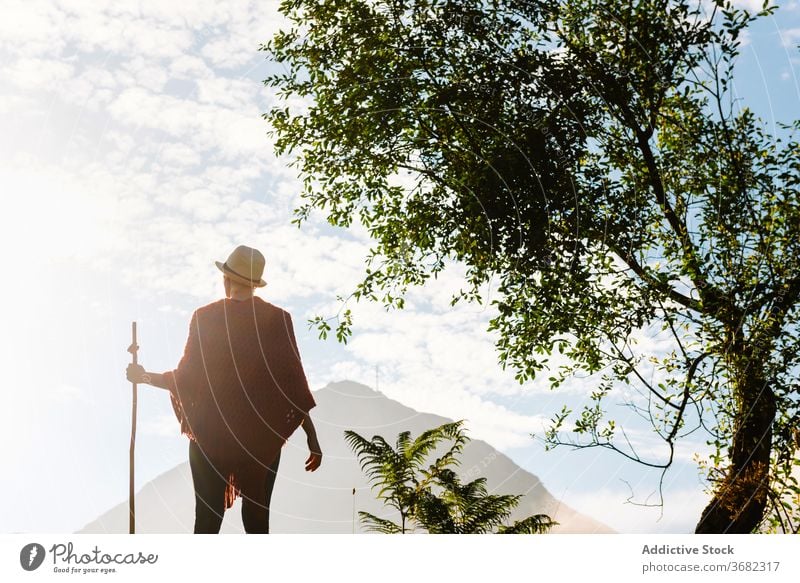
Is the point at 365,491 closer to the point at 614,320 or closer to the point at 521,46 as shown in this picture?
the point at 614,320

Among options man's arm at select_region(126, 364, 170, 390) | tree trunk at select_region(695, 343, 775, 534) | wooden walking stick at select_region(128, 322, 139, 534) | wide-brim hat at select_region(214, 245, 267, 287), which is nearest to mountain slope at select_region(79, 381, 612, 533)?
wooden walking stick at select_region(128, 322, 139, 534)

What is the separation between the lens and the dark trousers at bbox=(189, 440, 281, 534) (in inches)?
193

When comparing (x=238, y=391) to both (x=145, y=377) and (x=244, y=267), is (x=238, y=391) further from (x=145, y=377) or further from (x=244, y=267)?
(x=244, y=267)

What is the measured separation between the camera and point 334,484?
566 centimetres

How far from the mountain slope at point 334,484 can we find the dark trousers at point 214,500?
58 millimetres

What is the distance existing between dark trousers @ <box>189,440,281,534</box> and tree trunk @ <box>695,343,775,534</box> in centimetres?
376

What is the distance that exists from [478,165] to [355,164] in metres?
1.18

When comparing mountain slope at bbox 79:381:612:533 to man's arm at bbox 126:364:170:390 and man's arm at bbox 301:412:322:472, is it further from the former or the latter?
man's arm at bbox 126:364:170:390

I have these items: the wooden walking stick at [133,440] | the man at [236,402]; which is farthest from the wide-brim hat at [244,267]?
the wooden walking stick at [133,440]

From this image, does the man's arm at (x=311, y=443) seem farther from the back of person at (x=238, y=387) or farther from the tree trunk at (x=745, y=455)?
the tree trunk at (x=745, y=455)

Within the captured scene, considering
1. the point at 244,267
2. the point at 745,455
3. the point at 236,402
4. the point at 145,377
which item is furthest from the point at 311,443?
the point at 745,455
